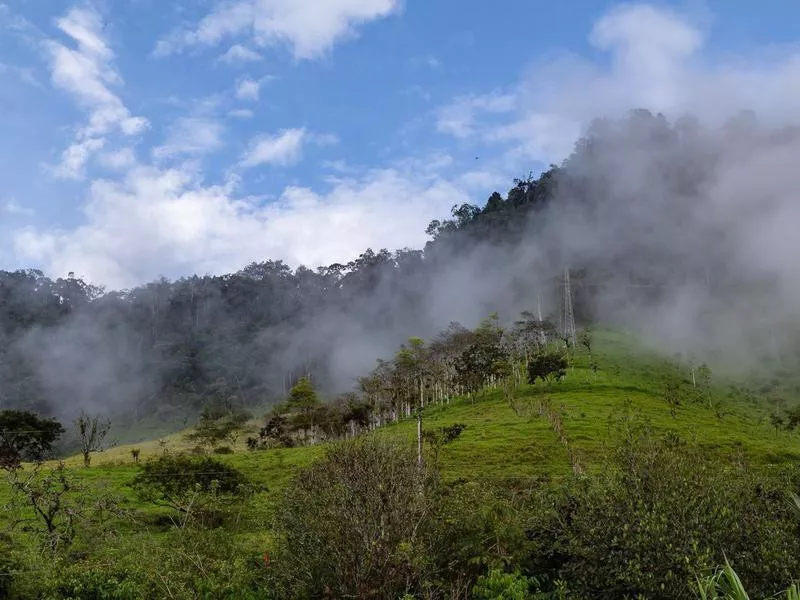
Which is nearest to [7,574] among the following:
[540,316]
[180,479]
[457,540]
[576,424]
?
[457,540]

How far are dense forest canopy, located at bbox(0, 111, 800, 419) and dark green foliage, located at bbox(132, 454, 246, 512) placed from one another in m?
93.3

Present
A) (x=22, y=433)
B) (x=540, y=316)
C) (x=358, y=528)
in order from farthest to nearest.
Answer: (x=540, y=316) → (x=22, y=433) → (x=358, y=528)

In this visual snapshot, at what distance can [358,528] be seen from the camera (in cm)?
1377

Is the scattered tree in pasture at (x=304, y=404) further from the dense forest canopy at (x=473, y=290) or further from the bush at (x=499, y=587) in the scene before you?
the bush at (x=499, y=587)

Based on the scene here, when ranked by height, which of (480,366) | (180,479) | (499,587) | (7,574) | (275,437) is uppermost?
(7,574)

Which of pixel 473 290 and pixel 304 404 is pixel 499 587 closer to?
pixel 304 404

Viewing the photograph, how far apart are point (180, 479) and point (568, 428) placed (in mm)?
32588

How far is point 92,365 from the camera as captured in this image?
156750 mm

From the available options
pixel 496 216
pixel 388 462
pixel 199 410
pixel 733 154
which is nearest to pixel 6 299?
pixel 199 410

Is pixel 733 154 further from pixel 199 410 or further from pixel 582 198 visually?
pixel 199 410

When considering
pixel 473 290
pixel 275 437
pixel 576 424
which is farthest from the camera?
pixel 473 290

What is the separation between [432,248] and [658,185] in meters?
62.9

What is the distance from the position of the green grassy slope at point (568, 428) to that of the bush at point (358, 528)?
7.16m

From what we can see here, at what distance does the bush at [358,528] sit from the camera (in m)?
13.9
